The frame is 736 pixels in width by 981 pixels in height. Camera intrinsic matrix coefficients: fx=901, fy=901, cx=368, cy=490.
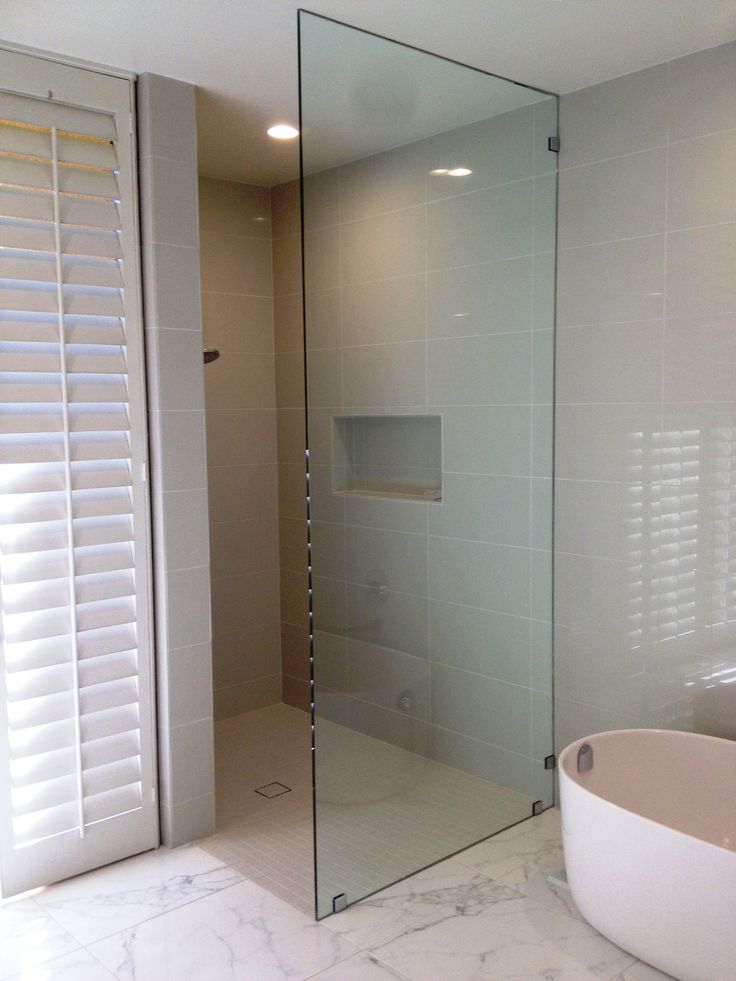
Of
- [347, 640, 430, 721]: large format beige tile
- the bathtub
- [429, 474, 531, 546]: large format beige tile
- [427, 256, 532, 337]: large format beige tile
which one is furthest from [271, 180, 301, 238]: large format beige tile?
the bathtub

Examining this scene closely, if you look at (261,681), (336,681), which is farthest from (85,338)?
(261,681)

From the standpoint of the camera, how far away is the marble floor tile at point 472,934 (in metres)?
2.31

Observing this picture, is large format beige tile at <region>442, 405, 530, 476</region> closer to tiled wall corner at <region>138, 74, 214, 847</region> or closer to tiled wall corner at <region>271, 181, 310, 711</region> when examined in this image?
tiled wall corner at <region>138, 74, 214, 847</region>

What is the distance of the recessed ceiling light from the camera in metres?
3.29

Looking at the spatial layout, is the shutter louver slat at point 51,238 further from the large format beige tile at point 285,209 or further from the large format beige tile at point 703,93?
the large format beige tile at point 703,93

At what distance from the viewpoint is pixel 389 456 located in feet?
8.47

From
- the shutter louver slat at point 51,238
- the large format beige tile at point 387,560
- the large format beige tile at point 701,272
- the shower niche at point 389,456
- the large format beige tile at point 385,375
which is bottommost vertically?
the large format beige tile at point 387,560

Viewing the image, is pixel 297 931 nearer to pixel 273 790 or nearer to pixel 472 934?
pixel 472 934

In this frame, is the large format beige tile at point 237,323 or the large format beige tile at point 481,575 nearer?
the large format beige tile at point 481,575

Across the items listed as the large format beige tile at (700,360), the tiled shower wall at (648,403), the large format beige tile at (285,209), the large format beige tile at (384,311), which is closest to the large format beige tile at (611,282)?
the tiled shower wall at (648,403)

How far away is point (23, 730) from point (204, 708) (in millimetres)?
590

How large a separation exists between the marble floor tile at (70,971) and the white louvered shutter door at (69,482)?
16.1 inches

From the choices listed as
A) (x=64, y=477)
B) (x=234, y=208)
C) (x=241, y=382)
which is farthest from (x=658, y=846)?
(x=234, y=208)

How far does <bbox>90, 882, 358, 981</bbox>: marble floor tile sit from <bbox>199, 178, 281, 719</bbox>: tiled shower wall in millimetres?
1611
